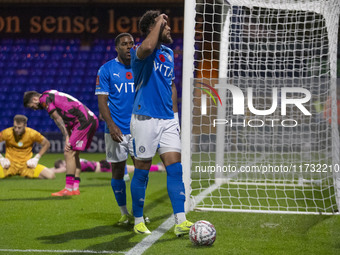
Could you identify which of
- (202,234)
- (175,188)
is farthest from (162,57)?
(202,234)

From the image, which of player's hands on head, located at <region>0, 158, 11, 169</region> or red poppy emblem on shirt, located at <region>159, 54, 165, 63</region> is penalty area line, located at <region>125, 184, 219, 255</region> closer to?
red poppy emblem on shirt, located at <region>159, 54, 165, 63</region>

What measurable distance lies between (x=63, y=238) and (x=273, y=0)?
4.39 m

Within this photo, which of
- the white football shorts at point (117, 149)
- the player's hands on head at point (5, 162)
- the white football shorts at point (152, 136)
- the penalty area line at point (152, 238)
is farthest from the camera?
the player's hands on head at point (5, 162)

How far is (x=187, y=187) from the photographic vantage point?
18.7ft

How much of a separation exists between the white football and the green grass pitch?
0.05m

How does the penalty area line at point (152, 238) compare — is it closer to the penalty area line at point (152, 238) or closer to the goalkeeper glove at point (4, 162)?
the penalty area line at point (152, 238)

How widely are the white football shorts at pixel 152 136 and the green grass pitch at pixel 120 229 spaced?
0.68 meters

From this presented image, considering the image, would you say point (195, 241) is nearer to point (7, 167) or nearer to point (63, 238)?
point (63, 238)

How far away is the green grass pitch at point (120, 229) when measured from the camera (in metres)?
4.08

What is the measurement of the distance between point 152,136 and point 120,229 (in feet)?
3.24

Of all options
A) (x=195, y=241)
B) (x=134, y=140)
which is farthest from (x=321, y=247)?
(x=134, y=140)

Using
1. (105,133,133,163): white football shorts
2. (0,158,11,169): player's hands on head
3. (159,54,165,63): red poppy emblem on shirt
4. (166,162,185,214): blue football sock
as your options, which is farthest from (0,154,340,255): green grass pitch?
(0,158,11,169): player's hands on head

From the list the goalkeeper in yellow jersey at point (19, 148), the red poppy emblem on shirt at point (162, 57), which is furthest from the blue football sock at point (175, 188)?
the goalkeeper in yellow jersey at point (19, 148)

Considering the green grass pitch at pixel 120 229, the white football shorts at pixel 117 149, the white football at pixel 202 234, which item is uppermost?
the white football shorts at pixel 117 149
